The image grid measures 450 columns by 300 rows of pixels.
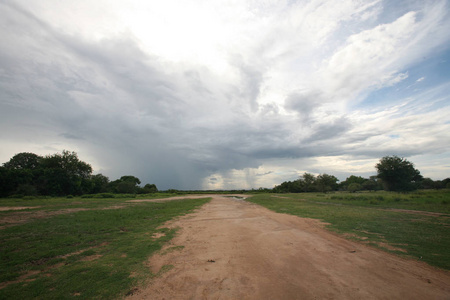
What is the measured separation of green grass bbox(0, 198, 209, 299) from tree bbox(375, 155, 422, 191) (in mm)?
47364

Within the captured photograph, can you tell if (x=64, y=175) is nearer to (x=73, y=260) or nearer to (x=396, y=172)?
(x=73, y=260)

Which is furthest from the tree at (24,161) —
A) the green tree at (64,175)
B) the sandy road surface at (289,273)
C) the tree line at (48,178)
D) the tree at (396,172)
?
the tree at (396,172)

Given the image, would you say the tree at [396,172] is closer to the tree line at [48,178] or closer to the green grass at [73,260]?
the green grass at [73,260]

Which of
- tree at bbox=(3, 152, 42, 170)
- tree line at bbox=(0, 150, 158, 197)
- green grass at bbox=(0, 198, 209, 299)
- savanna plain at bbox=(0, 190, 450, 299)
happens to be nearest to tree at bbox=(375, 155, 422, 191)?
savanna plain at bbox=(0, 190, 450, 299)

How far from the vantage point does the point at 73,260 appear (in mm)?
6441

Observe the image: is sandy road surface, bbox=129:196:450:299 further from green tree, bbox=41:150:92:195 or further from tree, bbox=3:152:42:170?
tree, bbox=3:152:42:170

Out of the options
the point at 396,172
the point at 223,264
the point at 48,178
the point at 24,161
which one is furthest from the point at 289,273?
the point at 24,161

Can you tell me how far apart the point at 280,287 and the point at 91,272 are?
546cm

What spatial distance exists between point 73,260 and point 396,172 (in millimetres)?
52188

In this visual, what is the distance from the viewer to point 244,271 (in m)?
5.80

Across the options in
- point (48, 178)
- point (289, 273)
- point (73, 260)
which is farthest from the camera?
point (48, 178)

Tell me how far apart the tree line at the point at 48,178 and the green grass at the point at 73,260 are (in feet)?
134

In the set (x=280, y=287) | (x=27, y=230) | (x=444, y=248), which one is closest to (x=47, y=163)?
(x=27, y=230)

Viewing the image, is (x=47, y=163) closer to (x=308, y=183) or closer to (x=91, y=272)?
(x=91, y=272)
